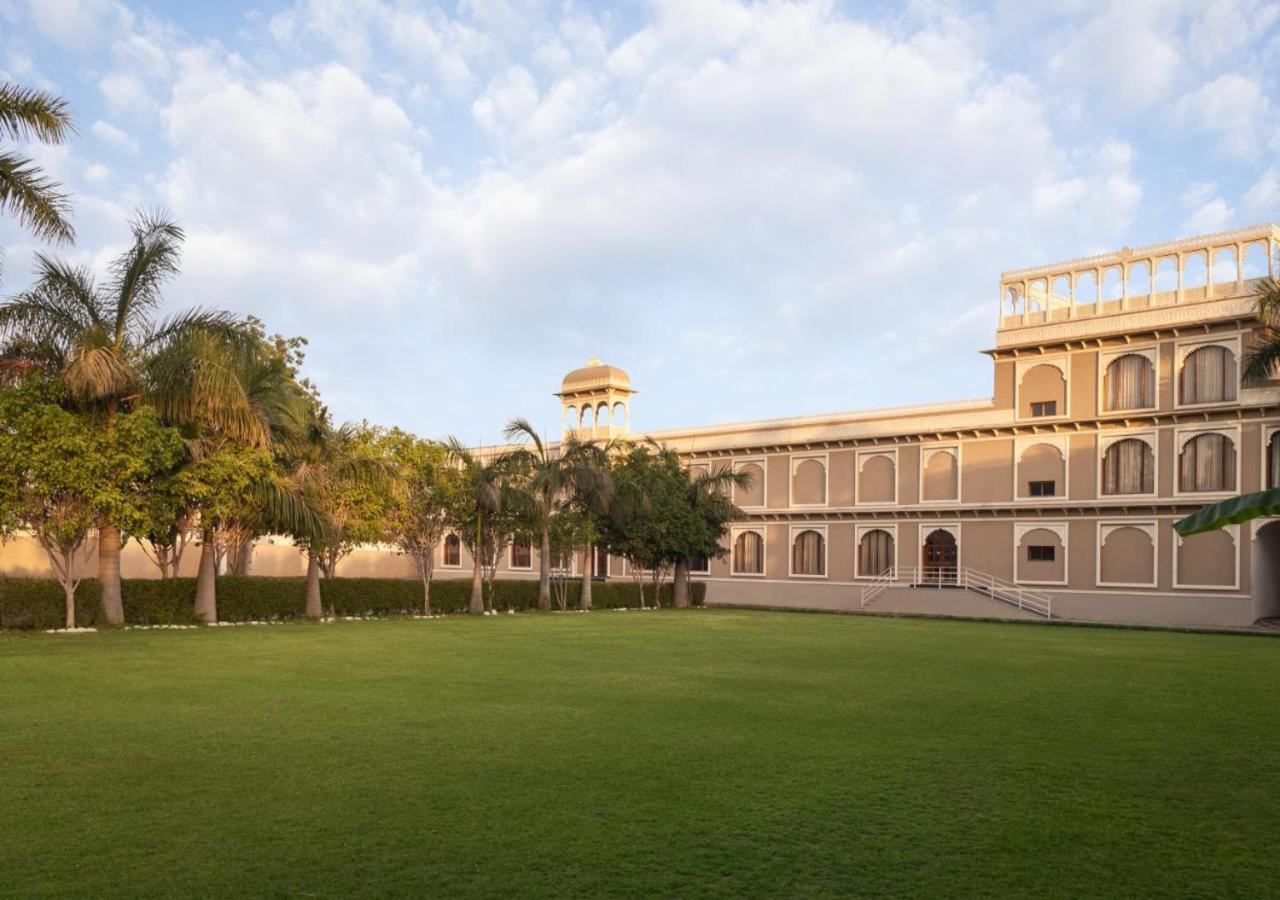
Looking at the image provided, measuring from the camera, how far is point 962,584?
4459 cm

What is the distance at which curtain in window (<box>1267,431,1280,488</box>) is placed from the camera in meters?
37.8

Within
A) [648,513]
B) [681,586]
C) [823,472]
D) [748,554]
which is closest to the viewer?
[648,513]

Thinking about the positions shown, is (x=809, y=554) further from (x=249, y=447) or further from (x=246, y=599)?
(x=249, y=447)

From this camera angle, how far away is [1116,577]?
135ft

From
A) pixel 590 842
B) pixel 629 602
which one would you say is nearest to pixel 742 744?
pixel 590 842

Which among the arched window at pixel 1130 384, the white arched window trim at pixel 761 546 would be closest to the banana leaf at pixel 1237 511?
the arched window at pixel 1130 384

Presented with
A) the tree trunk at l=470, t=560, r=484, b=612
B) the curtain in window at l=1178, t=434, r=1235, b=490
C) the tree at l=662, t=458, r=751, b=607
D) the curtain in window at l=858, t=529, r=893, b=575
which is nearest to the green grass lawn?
the tree trunk at l=470, t=560, r=484, b=612

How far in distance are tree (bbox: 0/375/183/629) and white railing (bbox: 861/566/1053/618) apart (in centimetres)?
3062

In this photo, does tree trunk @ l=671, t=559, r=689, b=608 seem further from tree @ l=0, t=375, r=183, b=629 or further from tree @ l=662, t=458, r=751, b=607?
tree @ l=0, t=375, r=183, b=629

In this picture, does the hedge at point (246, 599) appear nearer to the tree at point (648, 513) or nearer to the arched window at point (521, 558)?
the tree at point (648, 513)

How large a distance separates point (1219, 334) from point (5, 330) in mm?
36688

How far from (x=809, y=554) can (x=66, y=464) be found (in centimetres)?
3486

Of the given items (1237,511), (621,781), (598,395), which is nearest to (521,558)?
(598,395)

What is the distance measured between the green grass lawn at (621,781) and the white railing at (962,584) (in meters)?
25.4
